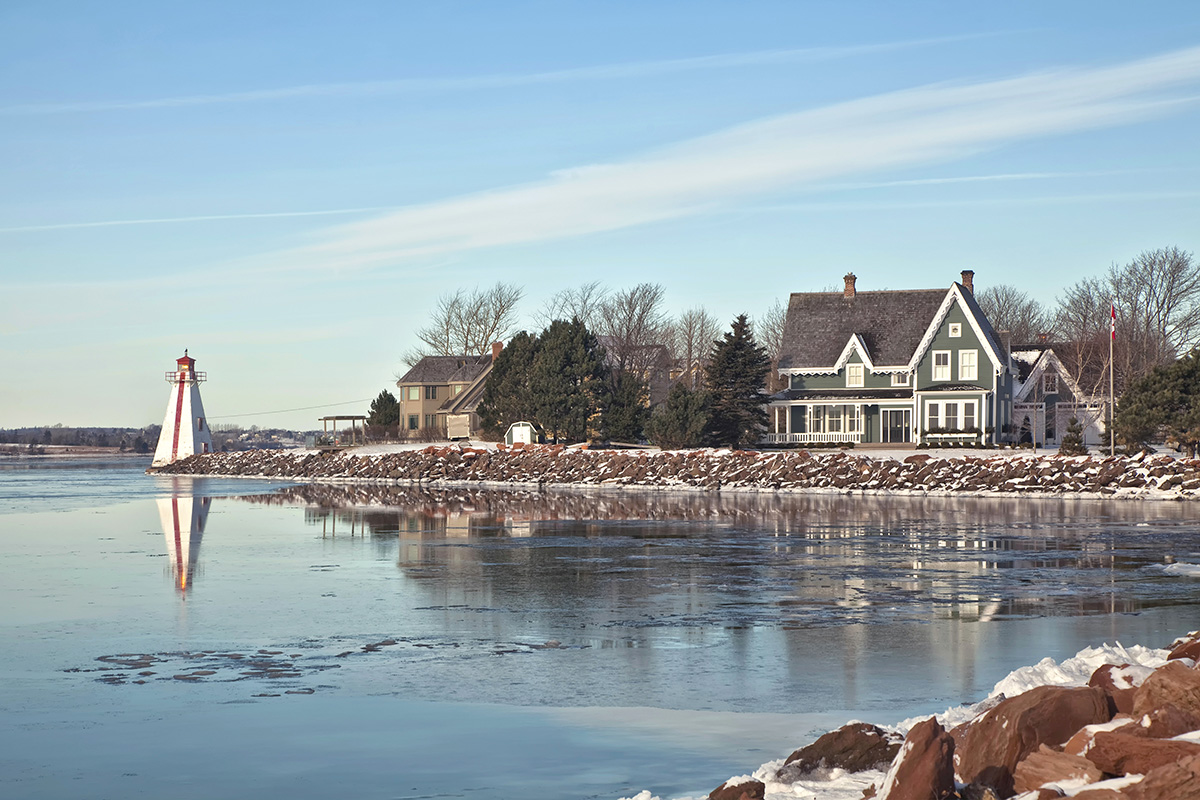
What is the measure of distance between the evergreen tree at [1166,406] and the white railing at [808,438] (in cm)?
1578

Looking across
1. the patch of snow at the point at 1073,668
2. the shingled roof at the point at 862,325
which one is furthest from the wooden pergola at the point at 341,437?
the patch of snow at the point at 1073,668

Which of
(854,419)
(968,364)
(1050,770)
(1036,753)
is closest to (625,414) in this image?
(854,419)

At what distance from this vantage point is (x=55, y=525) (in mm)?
27453

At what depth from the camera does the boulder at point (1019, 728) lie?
6074 millimetres

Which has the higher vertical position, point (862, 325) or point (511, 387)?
point (862, 325)

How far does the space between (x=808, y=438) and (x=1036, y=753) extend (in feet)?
175

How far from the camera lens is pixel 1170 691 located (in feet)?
20.5

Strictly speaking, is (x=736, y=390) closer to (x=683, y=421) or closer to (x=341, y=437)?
(x=683, y=421)

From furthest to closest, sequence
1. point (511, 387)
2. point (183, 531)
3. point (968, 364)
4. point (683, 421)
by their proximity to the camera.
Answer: point (511, 387) → point (968, 364) → point (683, 421) → point (183, 531)

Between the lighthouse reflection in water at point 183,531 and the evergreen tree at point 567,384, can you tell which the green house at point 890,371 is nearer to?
the evergreen tree at point 567,384

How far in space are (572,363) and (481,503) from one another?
25.1 m

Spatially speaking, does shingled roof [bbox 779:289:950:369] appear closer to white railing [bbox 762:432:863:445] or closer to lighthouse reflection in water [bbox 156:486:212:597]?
white railing [bbox 762:432:863:445]

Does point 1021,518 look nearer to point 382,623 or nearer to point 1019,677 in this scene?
point 382,623

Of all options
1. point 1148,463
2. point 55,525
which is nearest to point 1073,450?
point 1148,463
